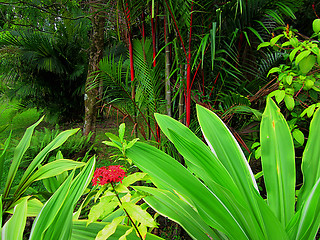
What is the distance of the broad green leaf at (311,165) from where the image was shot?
76 centimetres

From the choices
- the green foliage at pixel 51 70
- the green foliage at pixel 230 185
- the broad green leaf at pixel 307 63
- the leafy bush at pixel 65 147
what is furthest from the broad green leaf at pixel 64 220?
the green foliage at pixel 51 70

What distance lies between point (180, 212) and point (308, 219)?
13.4 inches

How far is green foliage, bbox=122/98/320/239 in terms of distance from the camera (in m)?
0.59

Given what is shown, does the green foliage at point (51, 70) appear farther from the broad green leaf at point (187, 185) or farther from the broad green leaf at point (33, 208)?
the broad green leaf at point (187, 185)

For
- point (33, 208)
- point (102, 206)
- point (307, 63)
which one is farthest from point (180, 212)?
point (307, 63)

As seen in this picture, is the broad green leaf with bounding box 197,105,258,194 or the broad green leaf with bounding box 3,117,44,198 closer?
the broad green leaf with bounding box 197,105,258,194

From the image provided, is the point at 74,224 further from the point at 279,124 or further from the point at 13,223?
the point at 279,124

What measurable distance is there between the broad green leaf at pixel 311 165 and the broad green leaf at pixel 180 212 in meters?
0.32

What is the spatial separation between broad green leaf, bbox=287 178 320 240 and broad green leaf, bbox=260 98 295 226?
0.47ft

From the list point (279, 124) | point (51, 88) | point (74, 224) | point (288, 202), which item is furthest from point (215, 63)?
point (51, 88)

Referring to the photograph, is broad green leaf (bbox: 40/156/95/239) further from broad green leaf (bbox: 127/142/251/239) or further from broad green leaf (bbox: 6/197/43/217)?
broad green leaf (bbox: 6/197/43/217)

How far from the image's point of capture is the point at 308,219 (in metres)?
0.58

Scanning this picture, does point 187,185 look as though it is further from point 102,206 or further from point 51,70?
point 51,70

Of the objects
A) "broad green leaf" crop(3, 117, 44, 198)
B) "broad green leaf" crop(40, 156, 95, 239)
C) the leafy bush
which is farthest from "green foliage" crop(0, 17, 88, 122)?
"broad green leaf" crop(40, 156, 95, 239)
